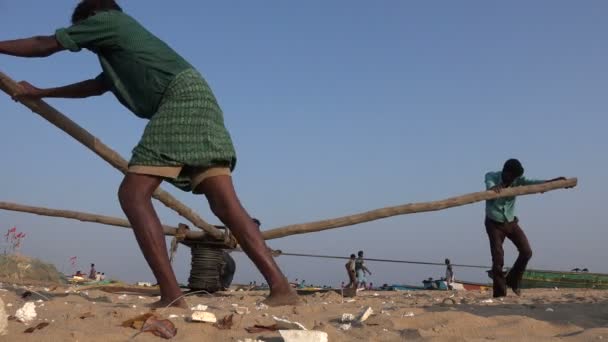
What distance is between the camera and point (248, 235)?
10.3 ft

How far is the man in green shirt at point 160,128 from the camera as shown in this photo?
293 cm

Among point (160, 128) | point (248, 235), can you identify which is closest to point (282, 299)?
point (248, 235)

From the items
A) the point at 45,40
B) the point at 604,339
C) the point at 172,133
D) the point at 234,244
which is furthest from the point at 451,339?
the point at 234,244

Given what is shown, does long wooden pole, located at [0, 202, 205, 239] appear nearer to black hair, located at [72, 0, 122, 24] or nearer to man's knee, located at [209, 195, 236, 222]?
man's knee, located at [209, 195, 236, 222]

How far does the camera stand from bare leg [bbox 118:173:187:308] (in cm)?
289

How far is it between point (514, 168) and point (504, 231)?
780mm

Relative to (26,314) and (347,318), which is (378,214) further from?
(26,314)

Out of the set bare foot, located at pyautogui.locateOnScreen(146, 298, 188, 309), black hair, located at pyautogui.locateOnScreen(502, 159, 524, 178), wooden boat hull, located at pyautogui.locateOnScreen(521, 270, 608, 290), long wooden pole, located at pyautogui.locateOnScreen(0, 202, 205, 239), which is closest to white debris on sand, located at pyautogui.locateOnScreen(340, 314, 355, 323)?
bare foot, located at pyautogui.locateOnScreen(146, 298, 188, 309)

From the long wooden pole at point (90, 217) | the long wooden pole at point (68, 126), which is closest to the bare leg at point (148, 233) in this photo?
the long wooden pole at point (68, 126)

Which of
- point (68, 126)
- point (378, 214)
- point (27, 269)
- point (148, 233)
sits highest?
point (68, 126)

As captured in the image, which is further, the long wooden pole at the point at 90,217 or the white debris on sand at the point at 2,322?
the long wooden pole at the point at 90,217

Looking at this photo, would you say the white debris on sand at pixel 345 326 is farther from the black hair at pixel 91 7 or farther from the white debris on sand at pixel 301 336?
the black hair at pixel 91 7

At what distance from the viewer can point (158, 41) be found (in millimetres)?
3168

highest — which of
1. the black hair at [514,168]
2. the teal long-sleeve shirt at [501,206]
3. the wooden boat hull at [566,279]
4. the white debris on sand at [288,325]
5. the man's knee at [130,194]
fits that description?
the black hair at [514,168]
